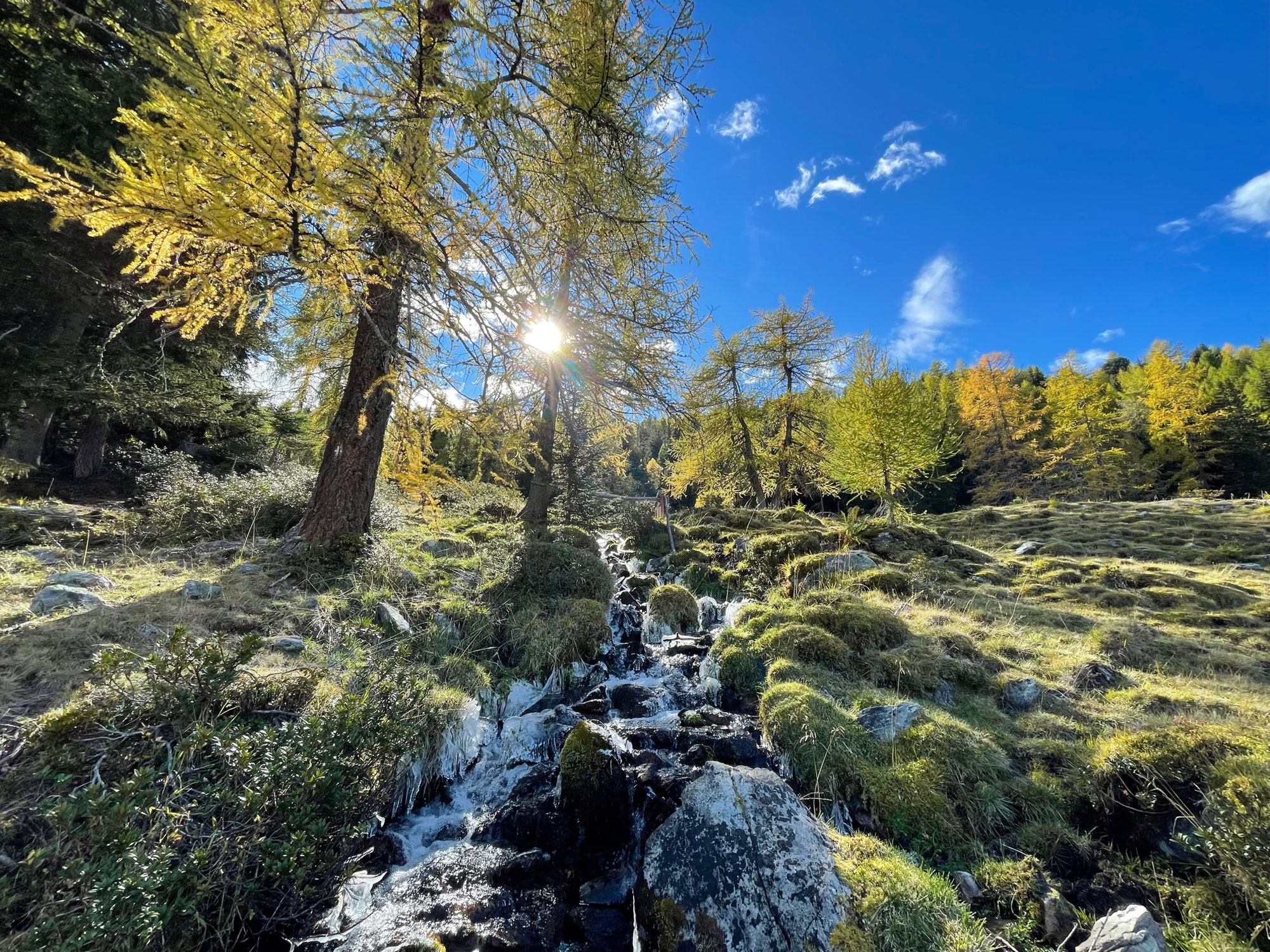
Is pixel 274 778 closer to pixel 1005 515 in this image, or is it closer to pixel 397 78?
pixel 397 78

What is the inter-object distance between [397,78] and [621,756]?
5.86 metres

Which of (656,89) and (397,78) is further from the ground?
(656,89)

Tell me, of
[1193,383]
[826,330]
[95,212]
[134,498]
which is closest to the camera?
[95,212]

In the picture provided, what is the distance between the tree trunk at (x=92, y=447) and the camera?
36.3 ft

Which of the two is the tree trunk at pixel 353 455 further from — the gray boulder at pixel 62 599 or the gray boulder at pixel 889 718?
the gray boulder at pixel 889 718

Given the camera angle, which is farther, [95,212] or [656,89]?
[656,89]

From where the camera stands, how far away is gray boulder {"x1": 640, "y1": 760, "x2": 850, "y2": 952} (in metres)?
2.84

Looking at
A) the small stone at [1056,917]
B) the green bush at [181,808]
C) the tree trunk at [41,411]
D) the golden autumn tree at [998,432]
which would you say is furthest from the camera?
the golden autumn tree at [998,432]

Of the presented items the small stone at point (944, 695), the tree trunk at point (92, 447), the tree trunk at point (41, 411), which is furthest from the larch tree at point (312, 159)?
the tree trunk at point (92, 447)

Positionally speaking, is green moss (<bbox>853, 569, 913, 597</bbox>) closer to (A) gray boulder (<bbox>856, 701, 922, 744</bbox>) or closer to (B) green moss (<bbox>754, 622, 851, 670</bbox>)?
(B) green moss (<bbox>754, 622, 851, 670</bbox>)

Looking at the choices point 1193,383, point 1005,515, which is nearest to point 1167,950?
point 1005,515

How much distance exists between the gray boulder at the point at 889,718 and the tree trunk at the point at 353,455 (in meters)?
7.37

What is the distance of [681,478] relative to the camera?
670 inches

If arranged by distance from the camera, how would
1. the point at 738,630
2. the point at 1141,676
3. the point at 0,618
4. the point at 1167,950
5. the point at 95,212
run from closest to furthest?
the point at 1167,950, the point at 95,212, the point at 0,618, the point at 1141,676, the point at 738,630
